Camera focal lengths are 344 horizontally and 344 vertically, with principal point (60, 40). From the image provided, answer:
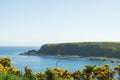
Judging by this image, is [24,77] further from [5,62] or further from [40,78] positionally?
[5,62]

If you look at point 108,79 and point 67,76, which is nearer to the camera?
point 108,79

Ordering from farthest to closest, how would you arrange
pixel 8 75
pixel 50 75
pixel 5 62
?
pixel 5 62 → pixel 50 75 → pixel 8 75

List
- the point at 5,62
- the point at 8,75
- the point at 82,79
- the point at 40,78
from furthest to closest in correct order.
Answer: the point at 5,62, the point at 82,79, the point at 40,78, the point at 8,75

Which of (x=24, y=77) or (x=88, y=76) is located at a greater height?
(x=24, y=77)

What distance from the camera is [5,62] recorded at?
3004 inches

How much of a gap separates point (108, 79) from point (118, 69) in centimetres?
511

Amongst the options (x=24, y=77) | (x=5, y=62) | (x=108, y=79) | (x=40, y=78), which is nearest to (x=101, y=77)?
(x=108, y=79)

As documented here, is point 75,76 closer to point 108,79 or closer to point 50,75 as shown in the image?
point 108,79

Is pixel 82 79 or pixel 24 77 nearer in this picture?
pixel 24 77

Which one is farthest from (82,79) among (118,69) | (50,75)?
(50,75)

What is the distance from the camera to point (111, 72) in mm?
67562

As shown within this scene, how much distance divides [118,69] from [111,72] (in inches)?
94.9

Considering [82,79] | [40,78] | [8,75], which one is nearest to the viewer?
[8,75]

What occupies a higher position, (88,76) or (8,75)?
(8,75)
